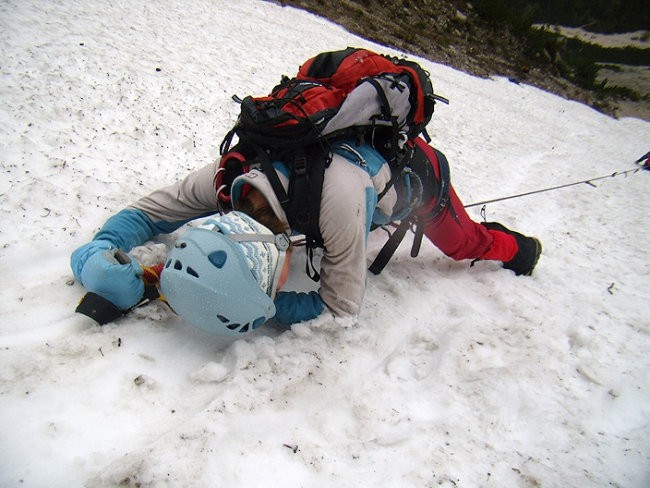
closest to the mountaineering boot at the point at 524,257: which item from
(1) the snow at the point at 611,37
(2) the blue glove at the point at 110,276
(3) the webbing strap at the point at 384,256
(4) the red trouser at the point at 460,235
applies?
(4) the red trouser at the point at 460,235

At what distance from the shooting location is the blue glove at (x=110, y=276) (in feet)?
7.41

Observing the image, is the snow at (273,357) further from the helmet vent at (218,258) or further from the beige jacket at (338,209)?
the helmet vent at (218,258)

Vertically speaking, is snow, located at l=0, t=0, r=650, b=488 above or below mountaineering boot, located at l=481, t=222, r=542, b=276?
below

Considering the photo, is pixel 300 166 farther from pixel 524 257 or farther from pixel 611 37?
pixel 611 37

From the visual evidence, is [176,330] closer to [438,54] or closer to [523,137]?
[523,137]

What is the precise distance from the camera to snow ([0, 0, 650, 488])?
189cm

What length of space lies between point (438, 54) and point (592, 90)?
1188cm

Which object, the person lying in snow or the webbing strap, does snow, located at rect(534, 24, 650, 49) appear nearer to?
the webbing strap

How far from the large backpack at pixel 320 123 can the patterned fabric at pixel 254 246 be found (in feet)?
0.84

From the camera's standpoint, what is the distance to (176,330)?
2.49m

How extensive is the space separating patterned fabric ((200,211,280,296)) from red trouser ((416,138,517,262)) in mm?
1655

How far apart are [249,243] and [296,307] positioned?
0.66 m

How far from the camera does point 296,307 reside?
2.53 metres

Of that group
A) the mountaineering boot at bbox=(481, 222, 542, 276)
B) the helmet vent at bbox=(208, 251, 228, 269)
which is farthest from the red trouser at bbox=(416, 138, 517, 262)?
the helmet vent at bbox=(208, 251, 228, 269)
